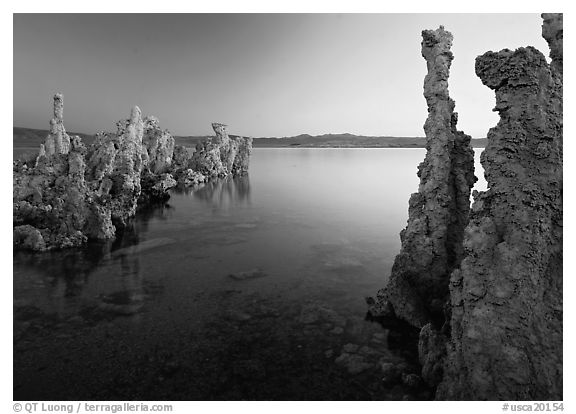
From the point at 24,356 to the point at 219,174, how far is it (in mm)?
69943

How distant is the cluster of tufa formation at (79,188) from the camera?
86.6ft

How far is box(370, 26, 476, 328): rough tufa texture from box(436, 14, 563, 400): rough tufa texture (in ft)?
17.6

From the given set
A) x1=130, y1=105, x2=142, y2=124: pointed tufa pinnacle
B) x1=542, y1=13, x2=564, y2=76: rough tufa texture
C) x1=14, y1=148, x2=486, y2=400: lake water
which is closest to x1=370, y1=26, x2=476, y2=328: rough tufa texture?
x1=14, y1=148, x2=486, y2=400: lake water

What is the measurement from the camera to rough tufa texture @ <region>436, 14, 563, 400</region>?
9008 millimetres

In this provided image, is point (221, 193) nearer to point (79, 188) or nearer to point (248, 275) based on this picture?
point (79, 188)

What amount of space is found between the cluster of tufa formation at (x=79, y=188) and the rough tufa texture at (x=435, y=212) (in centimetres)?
2332

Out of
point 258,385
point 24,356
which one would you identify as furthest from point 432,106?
point 24,356

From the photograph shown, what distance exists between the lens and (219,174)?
81.2m

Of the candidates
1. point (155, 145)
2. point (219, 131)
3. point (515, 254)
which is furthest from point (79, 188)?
point (219, 131)

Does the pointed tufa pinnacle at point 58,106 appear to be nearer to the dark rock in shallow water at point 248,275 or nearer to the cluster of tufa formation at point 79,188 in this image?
the cluster of tufa formation at point 79,188

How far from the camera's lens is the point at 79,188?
1094 inches

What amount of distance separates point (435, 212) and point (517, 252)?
20.2 ft
